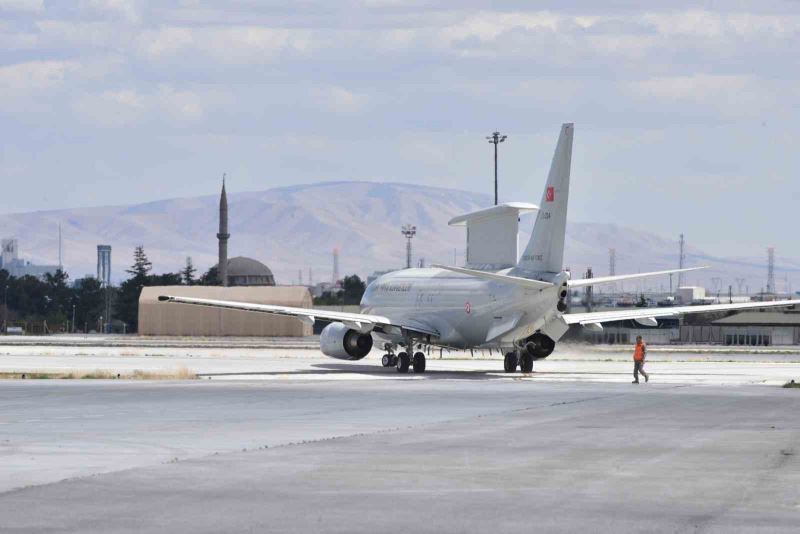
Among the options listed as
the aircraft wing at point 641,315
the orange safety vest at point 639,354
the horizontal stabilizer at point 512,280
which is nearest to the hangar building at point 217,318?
the aircraft wing at point 641,315

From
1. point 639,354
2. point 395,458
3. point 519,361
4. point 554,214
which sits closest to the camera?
point 395,458

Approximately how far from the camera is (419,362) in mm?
59469

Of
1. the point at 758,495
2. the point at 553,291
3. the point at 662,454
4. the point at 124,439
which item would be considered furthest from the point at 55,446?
the point at 553,291

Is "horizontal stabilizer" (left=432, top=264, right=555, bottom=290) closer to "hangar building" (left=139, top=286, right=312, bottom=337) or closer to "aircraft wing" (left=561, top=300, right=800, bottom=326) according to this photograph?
"aircraft wing" (left=561, top=300, right=800, bottom=326)

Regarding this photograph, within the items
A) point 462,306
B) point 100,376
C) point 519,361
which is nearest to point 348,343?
point 462,306

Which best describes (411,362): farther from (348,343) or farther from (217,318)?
(217,318)

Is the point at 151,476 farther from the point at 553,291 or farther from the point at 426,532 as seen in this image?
the point at 553,291

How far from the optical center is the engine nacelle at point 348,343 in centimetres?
5962

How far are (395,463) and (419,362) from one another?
3697 cm

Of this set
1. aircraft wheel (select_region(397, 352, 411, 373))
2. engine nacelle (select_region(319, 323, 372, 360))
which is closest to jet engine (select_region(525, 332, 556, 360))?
aircraft wheel (select_region(397, 352, 411, 373))

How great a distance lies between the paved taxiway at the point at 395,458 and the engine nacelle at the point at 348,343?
42.0ft

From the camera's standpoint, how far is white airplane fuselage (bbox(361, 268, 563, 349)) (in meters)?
Result: 55.5

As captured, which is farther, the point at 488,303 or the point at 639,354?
the point at 488,303

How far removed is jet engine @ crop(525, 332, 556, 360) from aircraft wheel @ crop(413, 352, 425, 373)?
162 inches
